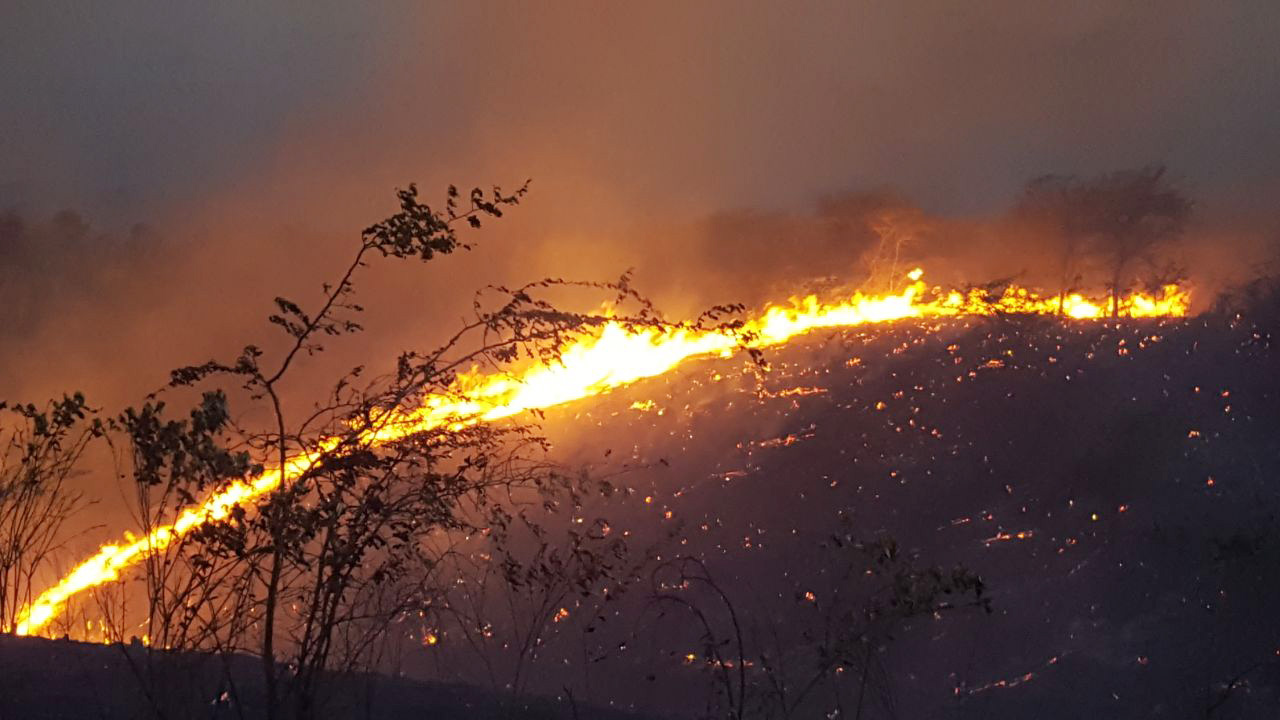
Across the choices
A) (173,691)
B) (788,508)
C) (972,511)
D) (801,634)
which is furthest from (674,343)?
(173,691)

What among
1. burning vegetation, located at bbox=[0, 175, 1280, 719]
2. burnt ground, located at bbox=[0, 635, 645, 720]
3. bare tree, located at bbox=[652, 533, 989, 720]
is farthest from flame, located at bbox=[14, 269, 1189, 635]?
burnt ground, located at bbox=[0, 635, 645, 720]

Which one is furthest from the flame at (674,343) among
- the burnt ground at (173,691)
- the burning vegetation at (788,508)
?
the burnt ground at (173,691)

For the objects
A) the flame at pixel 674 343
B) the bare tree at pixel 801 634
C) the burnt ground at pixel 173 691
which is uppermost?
the flame at pixel 674 343

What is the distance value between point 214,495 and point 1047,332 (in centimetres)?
2235

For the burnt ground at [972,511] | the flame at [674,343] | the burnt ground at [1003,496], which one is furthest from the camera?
the flame at [674,343]

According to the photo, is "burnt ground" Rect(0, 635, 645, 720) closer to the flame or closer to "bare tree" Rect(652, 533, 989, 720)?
"bare tree" Rect(652, 533, 989, 720)

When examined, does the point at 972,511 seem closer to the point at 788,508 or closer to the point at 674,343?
the point at 788,508

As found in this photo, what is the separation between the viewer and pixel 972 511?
65.0 feet

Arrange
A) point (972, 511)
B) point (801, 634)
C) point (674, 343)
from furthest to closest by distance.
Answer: point (674, 343)
point (972, 511)
point (801, 634)

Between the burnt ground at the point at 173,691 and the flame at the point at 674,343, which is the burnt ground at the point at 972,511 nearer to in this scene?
the burnt ground at the point at 173,691

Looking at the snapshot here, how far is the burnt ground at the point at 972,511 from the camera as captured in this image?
1513cm

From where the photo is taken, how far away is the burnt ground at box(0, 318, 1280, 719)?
15133 millimetres

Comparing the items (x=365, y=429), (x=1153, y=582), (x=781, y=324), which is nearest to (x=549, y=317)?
(x=365, y=429)

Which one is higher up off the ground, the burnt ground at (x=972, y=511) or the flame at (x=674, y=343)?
the flame at (x=674, y=343)
